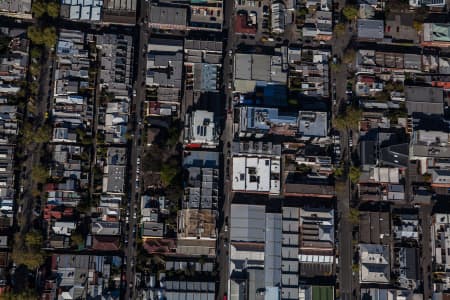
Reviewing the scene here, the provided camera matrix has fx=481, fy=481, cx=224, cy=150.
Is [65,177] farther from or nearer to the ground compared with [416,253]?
farther from the ground

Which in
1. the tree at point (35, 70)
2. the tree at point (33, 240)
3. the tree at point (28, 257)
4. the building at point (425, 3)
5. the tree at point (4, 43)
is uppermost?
the building at point (425, 3)

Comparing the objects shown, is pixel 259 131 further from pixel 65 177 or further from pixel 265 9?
pixel 65 177

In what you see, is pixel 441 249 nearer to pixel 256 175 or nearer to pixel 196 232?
pixel 256 175

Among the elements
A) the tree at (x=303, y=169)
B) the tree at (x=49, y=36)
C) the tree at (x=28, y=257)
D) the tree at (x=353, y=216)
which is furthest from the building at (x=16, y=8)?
the tree at (x=353, y=216)

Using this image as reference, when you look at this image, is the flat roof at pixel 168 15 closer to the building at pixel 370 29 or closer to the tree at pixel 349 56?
the tree at pixel 349 56

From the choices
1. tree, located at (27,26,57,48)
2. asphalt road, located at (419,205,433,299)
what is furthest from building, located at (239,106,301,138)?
tree, located at (27,26,57,48)

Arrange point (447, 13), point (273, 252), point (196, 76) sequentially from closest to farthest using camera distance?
point (273, 252) → point (196, 76) → point (447, 13)

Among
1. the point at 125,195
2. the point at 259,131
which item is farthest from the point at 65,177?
the point at 259,131
